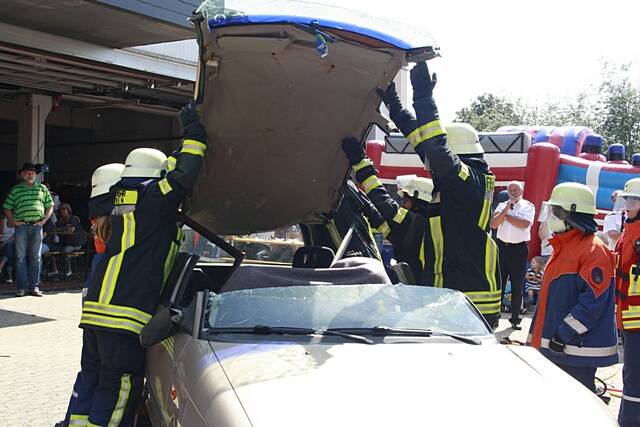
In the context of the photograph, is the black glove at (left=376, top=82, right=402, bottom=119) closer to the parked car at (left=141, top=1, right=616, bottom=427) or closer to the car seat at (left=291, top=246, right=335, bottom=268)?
the parked car at (left=141, top=1, right=616, bottom=427)

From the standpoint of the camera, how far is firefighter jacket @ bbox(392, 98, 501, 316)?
183 inches

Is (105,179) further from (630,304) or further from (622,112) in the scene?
(622,112)

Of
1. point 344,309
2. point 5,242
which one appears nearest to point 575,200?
point 344,309

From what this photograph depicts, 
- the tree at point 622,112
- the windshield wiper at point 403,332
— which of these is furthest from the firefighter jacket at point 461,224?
the tree at point 622,112

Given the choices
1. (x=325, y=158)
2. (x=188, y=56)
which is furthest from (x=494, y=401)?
(x=188, y=56)

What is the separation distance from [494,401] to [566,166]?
925 centimetres

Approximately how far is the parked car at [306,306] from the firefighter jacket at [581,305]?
33.9 inches

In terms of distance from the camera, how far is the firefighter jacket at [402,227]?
194 inches

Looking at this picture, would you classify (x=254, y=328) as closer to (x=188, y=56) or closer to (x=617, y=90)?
(x=188, y=56)

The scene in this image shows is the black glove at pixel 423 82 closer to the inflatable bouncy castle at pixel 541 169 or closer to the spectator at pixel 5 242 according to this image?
the inflatable bouncy castle at pixel 541 169

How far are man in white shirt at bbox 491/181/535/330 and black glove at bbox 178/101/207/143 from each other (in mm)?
6039

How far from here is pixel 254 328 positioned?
3.51 meters

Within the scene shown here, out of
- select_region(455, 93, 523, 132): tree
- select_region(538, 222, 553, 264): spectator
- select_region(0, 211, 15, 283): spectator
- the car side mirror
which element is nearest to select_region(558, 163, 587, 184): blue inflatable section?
select_region(538, 222, 553, 264): spectator

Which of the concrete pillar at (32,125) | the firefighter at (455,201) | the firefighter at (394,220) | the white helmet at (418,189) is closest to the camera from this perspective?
the firefighter at (455,201)
